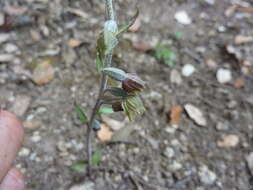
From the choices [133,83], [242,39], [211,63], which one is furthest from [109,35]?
[242,39]

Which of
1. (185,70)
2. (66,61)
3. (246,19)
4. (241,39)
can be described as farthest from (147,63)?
(246,19)

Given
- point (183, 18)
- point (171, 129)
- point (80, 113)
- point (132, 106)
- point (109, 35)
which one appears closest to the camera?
point (109, 35)

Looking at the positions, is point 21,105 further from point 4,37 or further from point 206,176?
point 206,176

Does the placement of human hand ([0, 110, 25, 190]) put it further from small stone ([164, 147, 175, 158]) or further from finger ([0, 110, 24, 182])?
small stone ([164, 147, 175, 158])

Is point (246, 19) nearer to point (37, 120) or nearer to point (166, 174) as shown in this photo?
point (166, 174)

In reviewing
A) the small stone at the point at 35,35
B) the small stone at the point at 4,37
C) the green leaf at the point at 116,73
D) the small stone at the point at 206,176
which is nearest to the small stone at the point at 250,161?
the small stone at the point at 206,176

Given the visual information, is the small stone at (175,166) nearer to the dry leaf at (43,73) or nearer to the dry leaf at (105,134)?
the dry leaf at (105,134)
